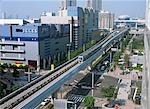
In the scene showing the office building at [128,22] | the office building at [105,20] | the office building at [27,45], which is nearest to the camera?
the office building at [27,45]

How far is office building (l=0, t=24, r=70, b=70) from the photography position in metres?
16.9

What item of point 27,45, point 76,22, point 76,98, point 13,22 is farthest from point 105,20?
point 76,98

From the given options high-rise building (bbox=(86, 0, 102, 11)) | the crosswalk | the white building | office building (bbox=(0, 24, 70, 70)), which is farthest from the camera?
high-rise building (bbox=(86, 0, 102, 11))

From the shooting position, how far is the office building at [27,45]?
667 inches

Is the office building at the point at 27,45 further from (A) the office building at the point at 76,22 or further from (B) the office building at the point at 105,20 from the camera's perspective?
(B) the office building at the point at 105,20

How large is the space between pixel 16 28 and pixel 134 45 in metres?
14.5

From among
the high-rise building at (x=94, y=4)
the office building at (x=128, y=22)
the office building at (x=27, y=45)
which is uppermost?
the high-rise building at (x=94, y=4)

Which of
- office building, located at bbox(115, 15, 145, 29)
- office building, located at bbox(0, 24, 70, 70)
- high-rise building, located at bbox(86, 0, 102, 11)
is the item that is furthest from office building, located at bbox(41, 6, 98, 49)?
office building, located at bbox(115, 15, 145, 29)

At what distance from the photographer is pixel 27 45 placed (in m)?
17.2

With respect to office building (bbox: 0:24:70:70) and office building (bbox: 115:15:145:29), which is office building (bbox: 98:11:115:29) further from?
office building (bbox: 0:24:70:70)

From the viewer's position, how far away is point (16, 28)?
17203mm

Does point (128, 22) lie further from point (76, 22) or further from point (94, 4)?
point (76, 22)

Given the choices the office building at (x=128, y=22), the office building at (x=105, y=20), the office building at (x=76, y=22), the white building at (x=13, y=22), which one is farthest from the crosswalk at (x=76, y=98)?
the office building at (x=128, y=22)

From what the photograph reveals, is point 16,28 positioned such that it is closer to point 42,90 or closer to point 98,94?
point 98,94
